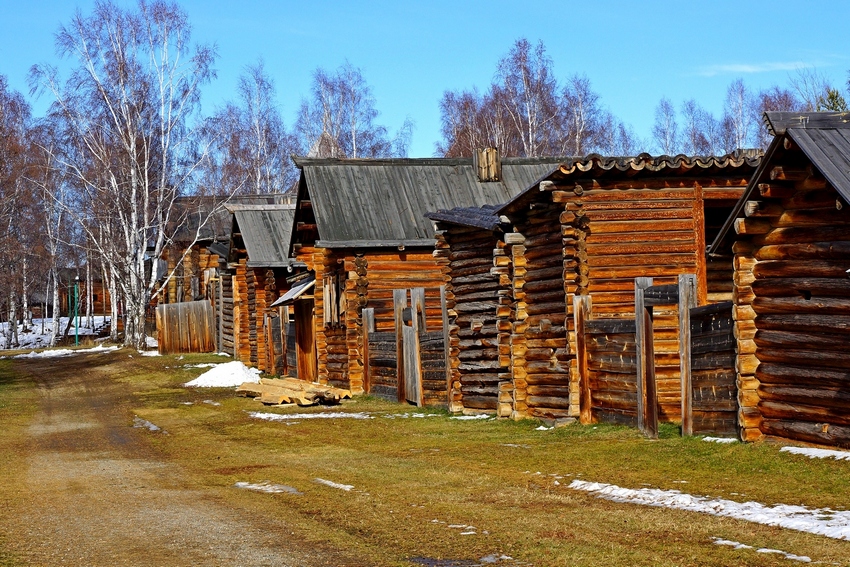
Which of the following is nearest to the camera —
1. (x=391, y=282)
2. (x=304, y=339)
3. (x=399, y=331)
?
(x=399, y=331)

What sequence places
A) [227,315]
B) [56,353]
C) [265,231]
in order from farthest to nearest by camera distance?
[56,353] < [227,315] < [265,231]

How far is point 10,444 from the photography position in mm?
17984

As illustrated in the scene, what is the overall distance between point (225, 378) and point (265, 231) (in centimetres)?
820

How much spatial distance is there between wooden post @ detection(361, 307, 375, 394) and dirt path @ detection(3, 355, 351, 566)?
26.2 feet

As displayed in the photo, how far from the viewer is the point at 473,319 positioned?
20.3 metres

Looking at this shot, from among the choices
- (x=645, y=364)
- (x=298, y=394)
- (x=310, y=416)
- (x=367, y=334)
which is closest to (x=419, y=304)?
(x=310, y=416)

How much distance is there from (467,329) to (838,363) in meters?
9.81

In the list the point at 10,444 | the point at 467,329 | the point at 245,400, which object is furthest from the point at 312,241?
the point at 10,444

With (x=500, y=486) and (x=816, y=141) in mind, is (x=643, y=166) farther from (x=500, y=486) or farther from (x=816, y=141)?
(x=500, y=486)

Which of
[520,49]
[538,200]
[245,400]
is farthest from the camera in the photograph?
[520,49]

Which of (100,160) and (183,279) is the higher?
(100,160)

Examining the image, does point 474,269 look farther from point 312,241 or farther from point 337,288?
point 312,241

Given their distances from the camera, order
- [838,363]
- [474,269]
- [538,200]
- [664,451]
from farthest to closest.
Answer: [474,269], [538,200], [664,451], [838,363]

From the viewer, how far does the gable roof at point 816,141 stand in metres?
11.5
